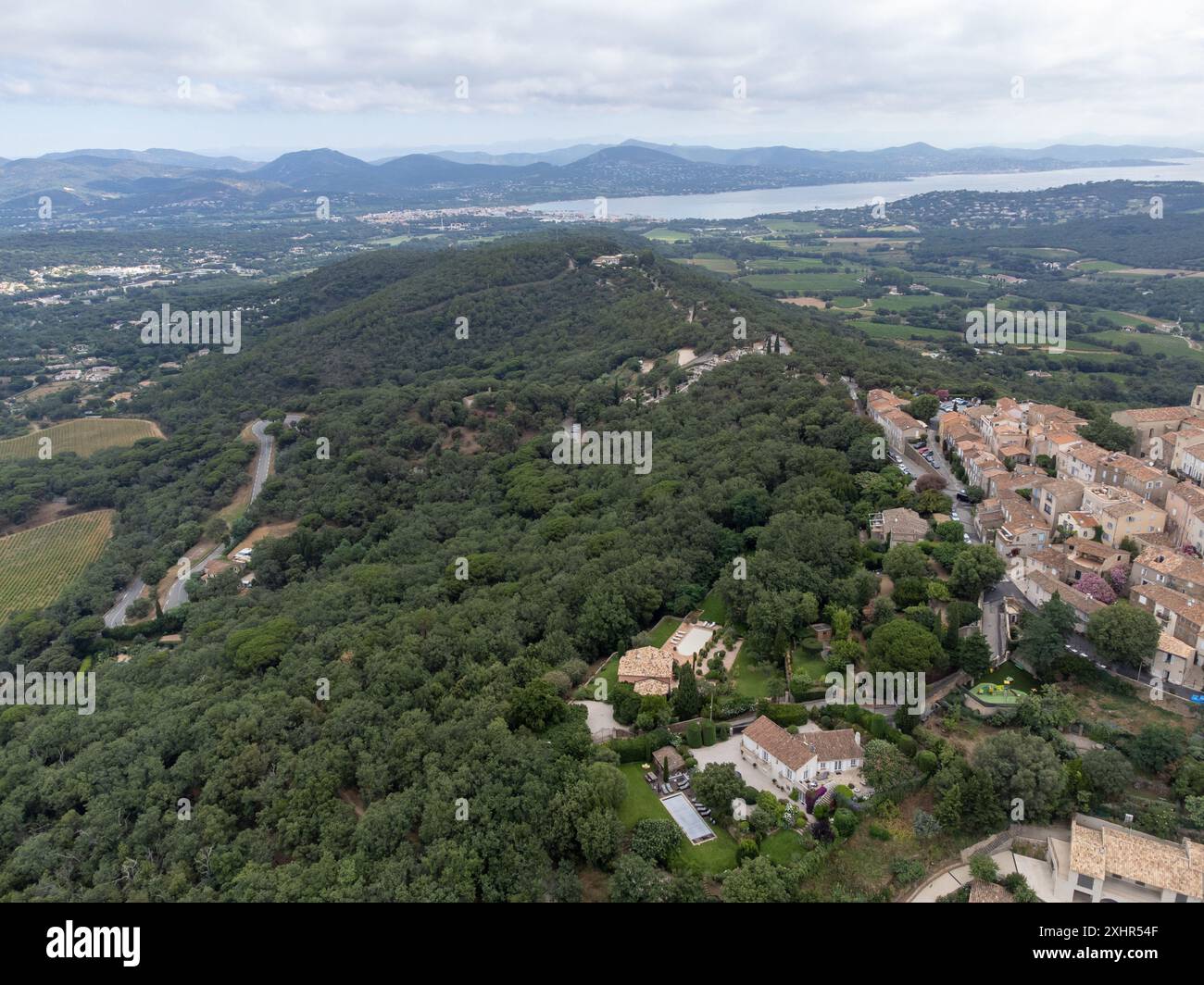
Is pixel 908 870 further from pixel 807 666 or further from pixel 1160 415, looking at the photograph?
pixel 1160 415

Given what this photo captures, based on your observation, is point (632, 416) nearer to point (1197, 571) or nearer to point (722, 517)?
point (722, 517)

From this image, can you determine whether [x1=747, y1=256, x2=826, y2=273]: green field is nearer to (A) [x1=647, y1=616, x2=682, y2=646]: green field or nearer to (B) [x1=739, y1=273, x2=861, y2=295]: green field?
(B) [x1=739, y1=273, x2=861, y2=295]: green field

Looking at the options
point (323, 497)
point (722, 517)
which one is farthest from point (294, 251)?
point (722, 517)

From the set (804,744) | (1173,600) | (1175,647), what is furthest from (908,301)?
(804,744)

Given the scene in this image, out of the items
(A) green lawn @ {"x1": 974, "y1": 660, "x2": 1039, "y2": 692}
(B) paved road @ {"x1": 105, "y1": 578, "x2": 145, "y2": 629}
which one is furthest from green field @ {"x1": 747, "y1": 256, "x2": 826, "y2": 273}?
(A) green lawn @ {"x1": 974, "y1": 660, "x2": 1039, "y2": 692}

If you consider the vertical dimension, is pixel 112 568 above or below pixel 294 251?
below

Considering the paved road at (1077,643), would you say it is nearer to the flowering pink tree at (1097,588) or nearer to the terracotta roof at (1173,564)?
the flowering pink tree at (1097,588)
